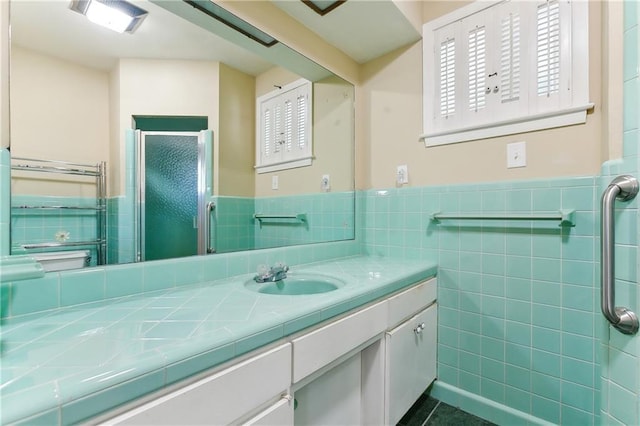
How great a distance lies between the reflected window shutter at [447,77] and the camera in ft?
5.19

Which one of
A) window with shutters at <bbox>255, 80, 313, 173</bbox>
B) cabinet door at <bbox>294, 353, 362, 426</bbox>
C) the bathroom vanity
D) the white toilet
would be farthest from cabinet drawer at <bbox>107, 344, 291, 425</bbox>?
window with shutters at <bbox>255, 80, 313, 173</bbox>

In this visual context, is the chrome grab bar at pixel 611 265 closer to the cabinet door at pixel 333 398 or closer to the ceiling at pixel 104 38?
the cabinet door at pixel 333 398

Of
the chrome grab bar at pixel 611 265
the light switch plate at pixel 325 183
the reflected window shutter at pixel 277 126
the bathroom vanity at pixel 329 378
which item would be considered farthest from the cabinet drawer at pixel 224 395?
the light switch plate at pixel 325 183

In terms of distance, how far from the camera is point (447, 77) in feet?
5.26

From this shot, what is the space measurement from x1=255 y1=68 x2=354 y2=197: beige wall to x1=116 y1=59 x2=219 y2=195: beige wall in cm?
46

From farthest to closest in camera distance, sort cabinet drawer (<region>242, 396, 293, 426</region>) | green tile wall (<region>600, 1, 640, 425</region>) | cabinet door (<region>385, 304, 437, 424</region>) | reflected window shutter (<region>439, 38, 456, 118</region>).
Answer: reflected window shutter (<region>439, 38, 456, 118</region>), cabinet door (<region>385, 304, 437, 424</region>), green tile wall (<region>600, 1, 640, 425</region>), cabinet drawer (<region>242, 396, 293, 426</region>)

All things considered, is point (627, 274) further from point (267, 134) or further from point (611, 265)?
point (267, 134)

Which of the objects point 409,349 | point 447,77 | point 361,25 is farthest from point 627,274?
point 361,25

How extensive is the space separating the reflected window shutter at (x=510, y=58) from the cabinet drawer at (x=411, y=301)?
1.02 metres

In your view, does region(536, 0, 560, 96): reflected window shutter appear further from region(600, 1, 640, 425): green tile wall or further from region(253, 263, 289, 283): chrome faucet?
region(253, 263, 289, 283): chrome faucet

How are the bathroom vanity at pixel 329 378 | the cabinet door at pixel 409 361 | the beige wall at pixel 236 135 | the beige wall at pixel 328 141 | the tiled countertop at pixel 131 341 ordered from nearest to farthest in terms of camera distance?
the tiled countertop at pixel 131 341, the bathroom vanity at pixel 329 378, the cabinet door at pixel 409 361, the beige wall at pixel 236 135, the beige wall at pixel 328 141

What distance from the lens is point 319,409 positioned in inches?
39.8

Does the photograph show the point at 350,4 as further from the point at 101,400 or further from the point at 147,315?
the point at 101,400

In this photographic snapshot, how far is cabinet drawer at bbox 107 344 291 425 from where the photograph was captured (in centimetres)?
53
